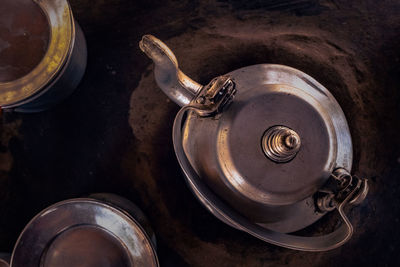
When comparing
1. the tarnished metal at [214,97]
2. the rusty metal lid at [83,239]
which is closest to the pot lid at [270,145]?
the tarnished metal at [214,97]

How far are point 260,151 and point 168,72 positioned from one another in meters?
0.54

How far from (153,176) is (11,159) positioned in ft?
3.20

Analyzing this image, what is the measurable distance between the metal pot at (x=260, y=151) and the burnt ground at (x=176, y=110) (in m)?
0.53

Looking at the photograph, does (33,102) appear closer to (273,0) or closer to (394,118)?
(273,0)

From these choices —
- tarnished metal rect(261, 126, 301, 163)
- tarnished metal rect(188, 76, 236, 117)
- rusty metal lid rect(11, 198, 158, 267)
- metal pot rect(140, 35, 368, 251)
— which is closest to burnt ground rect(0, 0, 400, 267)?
rusty metal lid rect(11, 198, 158, 267)

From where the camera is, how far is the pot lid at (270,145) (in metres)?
Answer: 1.33

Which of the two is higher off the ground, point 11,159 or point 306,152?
point 306,152

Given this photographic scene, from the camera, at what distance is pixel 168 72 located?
4.40ft

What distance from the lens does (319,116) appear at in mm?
1462

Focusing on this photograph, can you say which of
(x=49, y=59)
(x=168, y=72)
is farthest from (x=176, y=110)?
(x=49, y=59)

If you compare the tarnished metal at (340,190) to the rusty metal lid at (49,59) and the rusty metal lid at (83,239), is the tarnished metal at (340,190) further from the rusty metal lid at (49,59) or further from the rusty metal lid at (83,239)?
the rusty metal lid at (49,59)

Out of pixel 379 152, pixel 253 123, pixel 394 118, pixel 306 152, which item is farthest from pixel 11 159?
pixel 394 118

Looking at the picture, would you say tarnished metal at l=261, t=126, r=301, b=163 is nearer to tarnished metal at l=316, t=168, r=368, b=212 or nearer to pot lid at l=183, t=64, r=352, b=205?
pot lid at l=183, t=64, r=352, b=205

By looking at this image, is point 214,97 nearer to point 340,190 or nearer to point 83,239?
point 340,190
